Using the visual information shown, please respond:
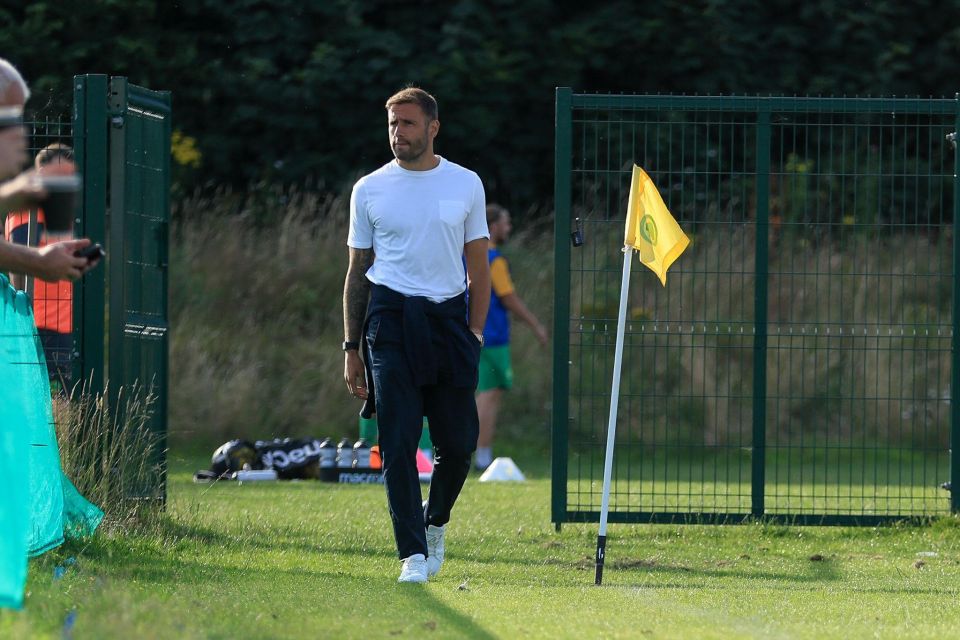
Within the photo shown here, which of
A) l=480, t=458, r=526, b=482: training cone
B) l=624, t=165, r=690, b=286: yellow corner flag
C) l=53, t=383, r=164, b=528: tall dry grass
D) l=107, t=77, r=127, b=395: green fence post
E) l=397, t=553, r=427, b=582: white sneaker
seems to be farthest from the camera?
l=480, t=458, r=526, b=482: training cone

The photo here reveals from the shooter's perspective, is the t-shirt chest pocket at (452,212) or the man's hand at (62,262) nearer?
the man's hand at (62,262)

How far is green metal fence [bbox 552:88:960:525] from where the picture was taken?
33.9 ft

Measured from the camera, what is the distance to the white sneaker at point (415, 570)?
7.75 metres

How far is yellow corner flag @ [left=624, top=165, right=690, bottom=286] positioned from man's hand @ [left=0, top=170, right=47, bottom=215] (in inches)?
147

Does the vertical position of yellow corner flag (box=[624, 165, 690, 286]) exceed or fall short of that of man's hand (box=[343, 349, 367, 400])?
it exceeds it

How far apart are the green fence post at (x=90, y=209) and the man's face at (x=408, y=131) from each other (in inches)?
90.7

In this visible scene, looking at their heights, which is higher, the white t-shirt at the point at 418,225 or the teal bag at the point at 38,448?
the white t-shirt at the point at 418,225

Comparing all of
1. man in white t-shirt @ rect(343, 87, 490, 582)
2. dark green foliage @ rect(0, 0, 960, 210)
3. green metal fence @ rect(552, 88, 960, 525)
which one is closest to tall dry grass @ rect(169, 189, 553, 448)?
green metal fence @ rect(552, 88, 960, 525)

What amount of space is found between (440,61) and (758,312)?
13345 millimetres

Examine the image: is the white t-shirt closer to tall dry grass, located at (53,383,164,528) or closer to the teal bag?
the teal bag

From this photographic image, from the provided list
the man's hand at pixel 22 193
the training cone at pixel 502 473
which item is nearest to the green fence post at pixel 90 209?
the man's hand at pixel 22 193

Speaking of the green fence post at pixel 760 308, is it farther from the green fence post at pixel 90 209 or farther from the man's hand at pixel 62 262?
the man's hand at pixel 62 262

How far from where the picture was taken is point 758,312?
34.4ft

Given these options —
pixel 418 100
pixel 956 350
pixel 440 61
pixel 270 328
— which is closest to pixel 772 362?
pixel 270 328
